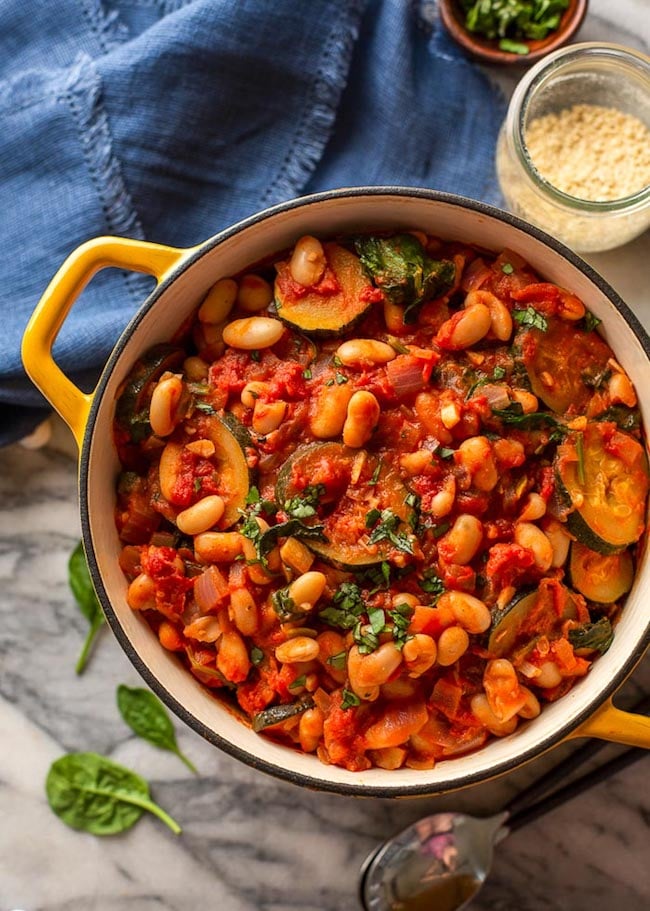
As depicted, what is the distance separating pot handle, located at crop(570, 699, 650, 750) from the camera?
2.78 metres

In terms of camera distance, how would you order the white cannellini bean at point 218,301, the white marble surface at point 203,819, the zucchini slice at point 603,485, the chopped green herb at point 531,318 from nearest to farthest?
the zucchini slice at point 603,485, the chopped green herb at point 531,318, the white cannellini bean at point 218,301, the white marble surface at point 203,819

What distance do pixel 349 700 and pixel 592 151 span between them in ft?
7.24

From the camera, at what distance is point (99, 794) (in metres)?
3.72

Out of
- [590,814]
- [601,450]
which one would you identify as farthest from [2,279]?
[590,814]

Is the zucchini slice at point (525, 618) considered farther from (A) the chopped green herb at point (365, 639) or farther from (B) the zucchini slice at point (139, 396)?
(B) the zucchini slice at point (139, 396)

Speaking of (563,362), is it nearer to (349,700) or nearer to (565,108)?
(349,700)

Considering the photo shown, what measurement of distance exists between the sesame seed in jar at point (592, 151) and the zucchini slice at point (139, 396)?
5.25 feet

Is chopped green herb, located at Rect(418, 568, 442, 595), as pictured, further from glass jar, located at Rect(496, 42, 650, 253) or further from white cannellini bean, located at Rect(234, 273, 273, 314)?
glass jar, located at Rect(496, 42, 650, 253)

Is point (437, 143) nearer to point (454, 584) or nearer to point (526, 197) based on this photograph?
point (526, 197)

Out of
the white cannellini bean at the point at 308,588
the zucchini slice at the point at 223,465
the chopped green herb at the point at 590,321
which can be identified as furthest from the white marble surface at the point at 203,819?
the white cannellini bean at the point at 308,588

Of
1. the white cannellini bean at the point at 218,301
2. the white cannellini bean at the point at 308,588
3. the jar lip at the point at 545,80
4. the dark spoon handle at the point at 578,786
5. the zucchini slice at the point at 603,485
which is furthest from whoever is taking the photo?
the dark spoon handle at the point at 578,786

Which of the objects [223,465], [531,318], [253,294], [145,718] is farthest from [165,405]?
[145,718]

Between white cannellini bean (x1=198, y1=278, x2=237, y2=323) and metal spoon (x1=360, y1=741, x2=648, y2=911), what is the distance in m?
2.00

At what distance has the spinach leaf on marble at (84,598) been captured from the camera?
147 inches
